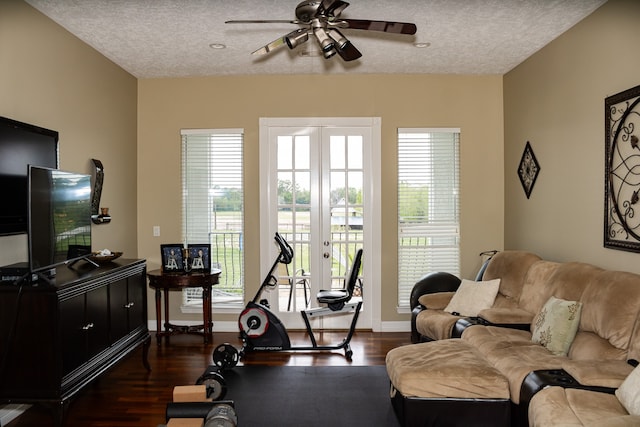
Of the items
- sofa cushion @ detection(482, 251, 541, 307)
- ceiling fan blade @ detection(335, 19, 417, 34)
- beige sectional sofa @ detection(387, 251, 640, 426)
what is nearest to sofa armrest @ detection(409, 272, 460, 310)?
sofa cushion @ detection(482, 251, 541, 307)

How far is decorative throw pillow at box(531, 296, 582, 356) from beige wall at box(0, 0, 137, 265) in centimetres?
385

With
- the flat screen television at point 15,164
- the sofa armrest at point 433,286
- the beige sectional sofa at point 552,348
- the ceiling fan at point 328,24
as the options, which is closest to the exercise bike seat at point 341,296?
the sofa armrest at point 433,286

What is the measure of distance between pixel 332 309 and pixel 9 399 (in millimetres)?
2713

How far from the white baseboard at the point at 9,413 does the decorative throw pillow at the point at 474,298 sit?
3578mm

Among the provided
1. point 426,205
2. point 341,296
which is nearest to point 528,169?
point 426,205

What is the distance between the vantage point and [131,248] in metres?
5.39

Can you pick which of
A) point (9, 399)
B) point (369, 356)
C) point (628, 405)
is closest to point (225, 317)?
point (369, 356)

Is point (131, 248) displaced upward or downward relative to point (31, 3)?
downward

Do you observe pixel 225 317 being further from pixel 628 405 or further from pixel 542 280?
pixel 628 405

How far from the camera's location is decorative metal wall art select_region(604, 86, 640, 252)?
10.7 ft

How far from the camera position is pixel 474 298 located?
14.1 feet

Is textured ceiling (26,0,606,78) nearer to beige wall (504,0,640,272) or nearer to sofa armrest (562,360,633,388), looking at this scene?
beige wall (504,0,640,272)

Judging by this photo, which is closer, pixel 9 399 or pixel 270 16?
pixel 9 399

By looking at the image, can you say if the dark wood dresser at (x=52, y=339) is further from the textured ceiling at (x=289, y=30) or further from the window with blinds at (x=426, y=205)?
the window with blinds at (x=426, y=205)
